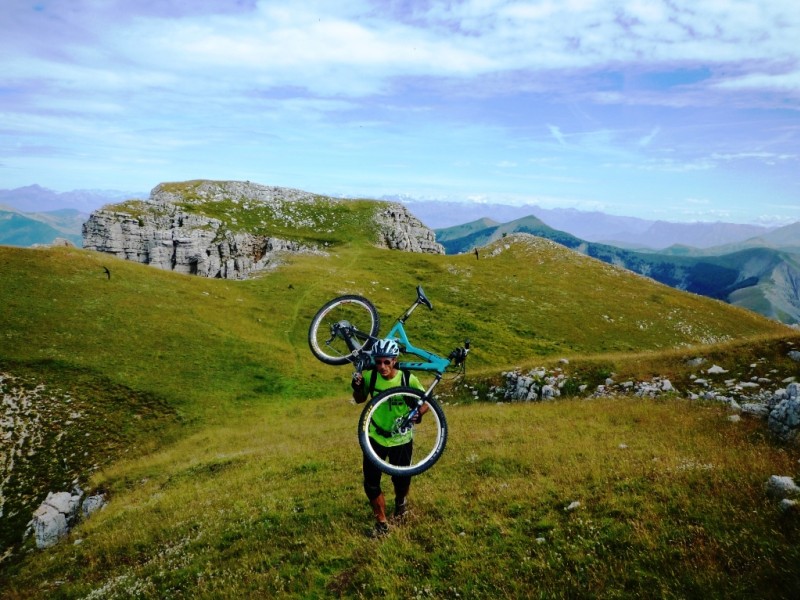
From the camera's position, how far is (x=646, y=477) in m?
10.8

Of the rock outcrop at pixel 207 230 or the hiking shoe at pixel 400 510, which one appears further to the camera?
the rock outcrop at pixel 207 230

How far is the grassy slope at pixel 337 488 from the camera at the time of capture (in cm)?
800

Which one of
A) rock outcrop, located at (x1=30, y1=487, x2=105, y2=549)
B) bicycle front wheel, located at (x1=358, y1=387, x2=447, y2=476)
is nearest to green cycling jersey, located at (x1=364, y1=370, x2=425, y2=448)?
bicycle front wheel, located at (x1=358, y1=387, x2=447, y2=476)

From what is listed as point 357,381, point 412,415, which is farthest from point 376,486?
point 357,381

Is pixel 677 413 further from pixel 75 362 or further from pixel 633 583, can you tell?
pixel 75 362

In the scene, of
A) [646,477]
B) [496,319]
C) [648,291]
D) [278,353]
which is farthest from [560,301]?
[646,477]

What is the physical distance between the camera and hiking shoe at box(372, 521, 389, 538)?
10.3 meters

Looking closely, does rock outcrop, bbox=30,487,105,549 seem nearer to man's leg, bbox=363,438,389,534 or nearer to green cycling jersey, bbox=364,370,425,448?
man's leg, bbox=363,438,389,534

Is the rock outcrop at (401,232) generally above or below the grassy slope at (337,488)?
above

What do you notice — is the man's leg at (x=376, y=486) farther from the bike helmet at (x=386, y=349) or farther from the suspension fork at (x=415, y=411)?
the bike helmet at (x=386, y=349)

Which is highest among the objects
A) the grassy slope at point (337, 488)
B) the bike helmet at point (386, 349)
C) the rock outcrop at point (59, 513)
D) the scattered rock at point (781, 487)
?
the bike helmet at point (386, 349)

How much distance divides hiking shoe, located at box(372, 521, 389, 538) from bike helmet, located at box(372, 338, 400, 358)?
426 centimetres

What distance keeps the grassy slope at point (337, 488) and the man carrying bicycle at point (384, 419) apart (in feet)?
3.66

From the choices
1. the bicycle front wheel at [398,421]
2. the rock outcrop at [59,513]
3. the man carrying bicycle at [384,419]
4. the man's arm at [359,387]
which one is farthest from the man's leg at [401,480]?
the rock outcrop at [59,513]
